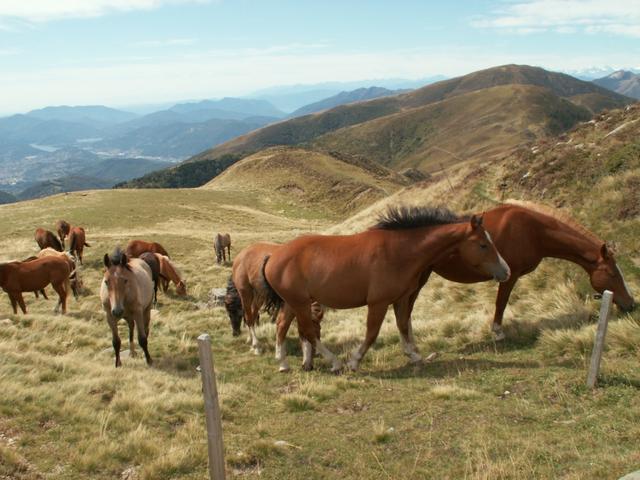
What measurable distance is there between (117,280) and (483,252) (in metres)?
7.04

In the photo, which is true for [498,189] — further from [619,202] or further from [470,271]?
[470,271]

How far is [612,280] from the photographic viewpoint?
8.78 meters

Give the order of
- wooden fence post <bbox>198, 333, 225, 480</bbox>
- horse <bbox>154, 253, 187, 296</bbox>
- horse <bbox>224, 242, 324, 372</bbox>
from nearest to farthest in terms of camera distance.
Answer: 1. wooden fence post <bbox>198, 333, 225, 480</bbox>
2. horse <bbox>224, 242, 324, 372</bbox>
3. horse <bbox>154, 253, 187, 296</bbox>

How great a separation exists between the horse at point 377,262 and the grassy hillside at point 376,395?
1335 millimetres

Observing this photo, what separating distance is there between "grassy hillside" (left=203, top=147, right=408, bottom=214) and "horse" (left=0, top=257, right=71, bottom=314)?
45561 mm

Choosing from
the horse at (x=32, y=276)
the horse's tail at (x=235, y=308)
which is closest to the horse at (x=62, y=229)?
the horse at (x=32, y=276)

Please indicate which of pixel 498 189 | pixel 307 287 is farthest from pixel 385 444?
pixel 498 189

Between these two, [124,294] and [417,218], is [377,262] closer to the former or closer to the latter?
[417,218]

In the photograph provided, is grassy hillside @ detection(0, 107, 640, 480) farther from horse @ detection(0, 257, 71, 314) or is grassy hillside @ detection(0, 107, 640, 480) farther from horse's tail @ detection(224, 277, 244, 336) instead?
horse @ detection(0, 257, 71, 314)

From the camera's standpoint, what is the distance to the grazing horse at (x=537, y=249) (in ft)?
29.0

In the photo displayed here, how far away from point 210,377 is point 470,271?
6529 millimetres

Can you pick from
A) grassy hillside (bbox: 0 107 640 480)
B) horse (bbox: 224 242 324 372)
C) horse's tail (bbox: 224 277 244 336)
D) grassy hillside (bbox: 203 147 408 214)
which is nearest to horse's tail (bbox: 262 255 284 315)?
horse (bbox: 224 242 324 372)

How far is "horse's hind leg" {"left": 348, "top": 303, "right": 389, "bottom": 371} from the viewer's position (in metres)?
8.57

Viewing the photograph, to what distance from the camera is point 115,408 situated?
7.05 meters
